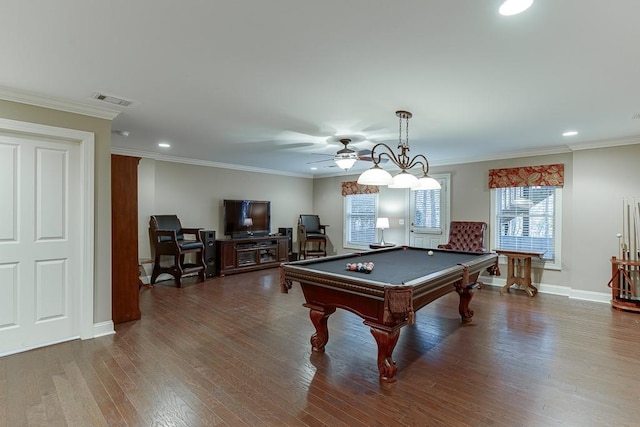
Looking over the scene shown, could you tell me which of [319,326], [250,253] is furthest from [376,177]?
[250,253]

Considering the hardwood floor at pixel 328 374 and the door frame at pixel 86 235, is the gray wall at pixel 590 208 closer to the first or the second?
the hardwood floor at pixel 328 374

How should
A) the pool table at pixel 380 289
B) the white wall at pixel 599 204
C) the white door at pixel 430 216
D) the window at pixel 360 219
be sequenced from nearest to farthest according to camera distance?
1. the pool table at pixel 380 289
2. the white wall at pixel 599 204
3. the white door at pixel 430 216
4. the window at pixel 360 219

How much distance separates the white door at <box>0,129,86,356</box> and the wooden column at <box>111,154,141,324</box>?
1.42 feet

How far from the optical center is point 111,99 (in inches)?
125

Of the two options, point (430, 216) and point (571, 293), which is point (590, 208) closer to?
point (571, 293)

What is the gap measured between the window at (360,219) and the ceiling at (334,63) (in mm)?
3811

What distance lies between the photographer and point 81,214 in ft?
11.1

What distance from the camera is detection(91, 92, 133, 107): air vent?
3068mm

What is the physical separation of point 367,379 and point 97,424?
1.89 meters

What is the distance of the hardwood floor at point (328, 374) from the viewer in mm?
2145

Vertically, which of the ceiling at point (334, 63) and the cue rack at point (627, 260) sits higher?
the ceiling at point (334, 63)

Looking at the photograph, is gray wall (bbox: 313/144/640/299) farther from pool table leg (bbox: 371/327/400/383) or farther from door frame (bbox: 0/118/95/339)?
door frame (bbox: 0/118/95/339)

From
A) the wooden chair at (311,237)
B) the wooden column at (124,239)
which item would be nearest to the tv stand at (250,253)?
the wooden chair at (311,237)

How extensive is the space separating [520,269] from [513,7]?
5071 millimetres
